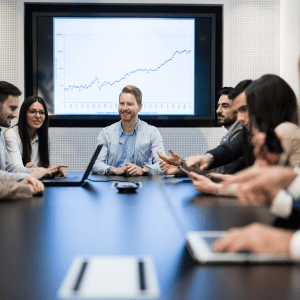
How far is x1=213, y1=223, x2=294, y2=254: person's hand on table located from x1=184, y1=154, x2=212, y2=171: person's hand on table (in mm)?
1361

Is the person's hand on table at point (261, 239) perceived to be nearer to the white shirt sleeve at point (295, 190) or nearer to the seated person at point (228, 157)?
the white shirt sleeve at point (295, 190)

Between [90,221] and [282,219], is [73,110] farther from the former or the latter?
[282,219]

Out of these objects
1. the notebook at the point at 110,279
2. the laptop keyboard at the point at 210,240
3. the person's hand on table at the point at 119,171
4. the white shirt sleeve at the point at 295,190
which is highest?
the white shirt sleeve at the point at 295,190

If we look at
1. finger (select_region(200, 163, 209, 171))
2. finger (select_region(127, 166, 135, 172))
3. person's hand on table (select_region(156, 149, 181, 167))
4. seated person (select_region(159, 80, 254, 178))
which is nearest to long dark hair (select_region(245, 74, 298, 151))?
seated person (select_region(159, 80, 254, 178))

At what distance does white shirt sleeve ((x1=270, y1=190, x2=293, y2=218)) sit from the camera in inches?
21.9

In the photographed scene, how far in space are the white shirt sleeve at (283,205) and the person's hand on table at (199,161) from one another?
132 cm

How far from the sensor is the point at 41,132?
122 inches

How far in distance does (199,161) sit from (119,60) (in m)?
2.44

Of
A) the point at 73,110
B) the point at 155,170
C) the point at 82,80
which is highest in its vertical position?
the point at 82,80

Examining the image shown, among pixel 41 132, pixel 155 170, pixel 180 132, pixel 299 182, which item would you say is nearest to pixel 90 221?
pixel 299 182

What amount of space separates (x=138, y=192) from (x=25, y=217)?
2.43 ft

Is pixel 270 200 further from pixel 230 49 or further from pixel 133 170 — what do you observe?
pixel 230 49

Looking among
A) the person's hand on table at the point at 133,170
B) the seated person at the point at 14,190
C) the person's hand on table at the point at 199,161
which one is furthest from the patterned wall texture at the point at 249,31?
the seated person at the point at 14,190

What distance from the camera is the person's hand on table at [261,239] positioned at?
57 centimetres
